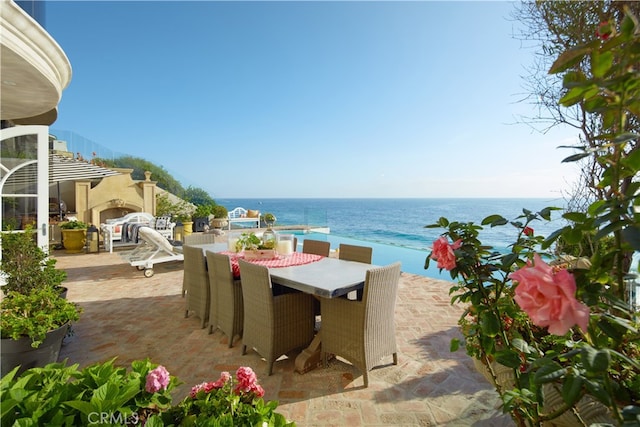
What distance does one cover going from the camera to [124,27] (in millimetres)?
8727

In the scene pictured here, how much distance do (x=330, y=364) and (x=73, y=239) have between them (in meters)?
9.15

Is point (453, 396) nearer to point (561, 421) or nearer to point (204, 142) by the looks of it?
point (561, 421)

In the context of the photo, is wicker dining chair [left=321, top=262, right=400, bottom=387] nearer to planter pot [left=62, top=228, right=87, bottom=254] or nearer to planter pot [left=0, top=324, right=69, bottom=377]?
planter pot [left=0, top=324, right=69, bottom=377]

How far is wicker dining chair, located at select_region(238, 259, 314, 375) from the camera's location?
273 centimetres

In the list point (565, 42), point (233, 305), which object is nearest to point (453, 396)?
point (233, 305)

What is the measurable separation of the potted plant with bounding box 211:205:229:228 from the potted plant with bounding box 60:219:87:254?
14.7 feet

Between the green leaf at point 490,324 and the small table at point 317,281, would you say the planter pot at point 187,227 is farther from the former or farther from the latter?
the green leaf at point 490,324

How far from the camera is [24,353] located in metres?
2.41

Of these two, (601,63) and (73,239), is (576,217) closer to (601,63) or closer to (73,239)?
(601,63)

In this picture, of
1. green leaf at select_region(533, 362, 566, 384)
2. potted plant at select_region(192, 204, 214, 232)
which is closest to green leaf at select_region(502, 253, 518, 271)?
green leaf at select_region(533, 362, 566, 384)

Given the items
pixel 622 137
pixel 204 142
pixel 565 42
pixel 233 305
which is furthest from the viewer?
pixel 204 142

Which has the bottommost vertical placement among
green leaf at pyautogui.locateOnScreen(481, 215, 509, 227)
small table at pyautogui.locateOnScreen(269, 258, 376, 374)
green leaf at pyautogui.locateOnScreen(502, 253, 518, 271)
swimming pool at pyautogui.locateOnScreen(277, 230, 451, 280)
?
swimming pool at pyautogui.locateOnScreen(277, 230, 451, 280)

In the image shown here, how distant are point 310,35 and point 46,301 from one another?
→ 26.6 feet

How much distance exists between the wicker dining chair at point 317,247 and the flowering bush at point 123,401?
3037mm
